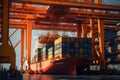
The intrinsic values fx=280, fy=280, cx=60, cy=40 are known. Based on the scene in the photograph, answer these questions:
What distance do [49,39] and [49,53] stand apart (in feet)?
28.8

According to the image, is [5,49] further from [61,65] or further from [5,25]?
[61,65]

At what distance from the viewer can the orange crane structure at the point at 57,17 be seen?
3660 centimetres

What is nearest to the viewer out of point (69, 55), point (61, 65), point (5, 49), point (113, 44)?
point (5, 49)

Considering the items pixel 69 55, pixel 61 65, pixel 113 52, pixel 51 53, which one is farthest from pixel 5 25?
pixel 113 52

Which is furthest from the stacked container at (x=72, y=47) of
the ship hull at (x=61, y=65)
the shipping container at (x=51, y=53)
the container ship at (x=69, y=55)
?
the shipping container at (x=51, y=53)

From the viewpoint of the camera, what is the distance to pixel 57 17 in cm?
5528

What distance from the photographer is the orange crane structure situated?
120ft

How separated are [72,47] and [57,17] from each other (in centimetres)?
816

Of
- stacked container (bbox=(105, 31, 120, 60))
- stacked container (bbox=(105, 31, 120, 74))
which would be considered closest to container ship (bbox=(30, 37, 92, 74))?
stacked container (bbox=(105, 31, 120, 74))

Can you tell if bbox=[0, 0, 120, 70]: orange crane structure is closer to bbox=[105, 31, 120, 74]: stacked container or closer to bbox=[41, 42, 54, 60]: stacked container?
bbox=[105, 31, 120, 74]: stacked container

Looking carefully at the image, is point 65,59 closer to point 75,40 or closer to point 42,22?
point 75,40

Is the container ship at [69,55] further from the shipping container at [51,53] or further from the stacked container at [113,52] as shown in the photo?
the stacked container at [113,52]

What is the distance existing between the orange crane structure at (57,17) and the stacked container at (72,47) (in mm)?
2076

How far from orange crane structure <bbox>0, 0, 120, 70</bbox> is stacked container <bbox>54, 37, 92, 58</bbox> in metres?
2.08
